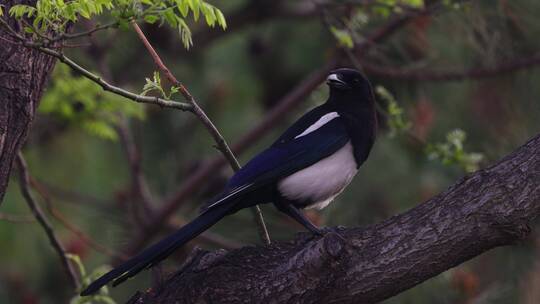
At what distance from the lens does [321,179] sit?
3.58 metres

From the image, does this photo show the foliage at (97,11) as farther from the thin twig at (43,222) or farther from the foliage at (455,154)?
the foliage at (455,154)

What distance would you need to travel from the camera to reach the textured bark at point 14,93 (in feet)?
9.57

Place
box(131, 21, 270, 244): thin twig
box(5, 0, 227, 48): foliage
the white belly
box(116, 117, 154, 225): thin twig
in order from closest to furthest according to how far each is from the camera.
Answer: box(5, 0, 227, 48): foliage < box(131, 21, 270, 244): thin twig < the white belly < box(116, 117, 154, 225): thin twig

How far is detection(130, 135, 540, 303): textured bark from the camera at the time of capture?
8.93 feet

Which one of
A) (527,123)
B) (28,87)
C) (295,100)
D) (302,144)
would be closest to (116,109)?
(295,100)

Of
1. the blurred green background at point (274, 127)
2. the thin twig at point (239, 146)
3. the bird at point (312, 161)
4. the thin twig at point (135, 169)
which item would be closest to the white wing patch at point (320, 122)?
the bird at point (312, 161)

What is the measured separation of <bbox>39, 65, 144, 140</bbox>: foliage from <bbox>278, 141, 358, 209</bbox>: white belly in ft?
4.08

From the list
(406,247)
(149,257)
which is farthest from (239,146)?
(406,247)

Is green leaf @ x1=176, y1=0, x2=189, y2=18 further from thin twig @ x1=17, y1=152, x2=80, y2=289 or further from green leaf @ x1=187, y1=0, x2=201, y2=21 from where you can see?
thin twig @ x1=17, y1=152, x2=80, y2=289

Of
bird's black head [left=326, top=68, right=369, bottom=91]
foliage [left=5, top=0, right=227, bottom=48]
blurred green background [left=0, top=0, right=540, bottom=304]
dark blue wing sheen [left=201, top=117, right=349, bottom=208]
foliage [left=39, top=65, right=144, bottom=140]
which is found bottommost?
blurred green background [left=0, top=0, right=540, bottom=304]

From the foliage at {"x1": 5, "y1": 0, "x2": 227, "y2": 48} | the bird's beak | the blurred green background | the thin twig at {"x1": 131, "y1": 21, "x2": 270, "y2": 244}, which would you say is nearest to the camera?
the foliage at {"x1": 5, "y1": 0, "x2": 227, "y2": 48}

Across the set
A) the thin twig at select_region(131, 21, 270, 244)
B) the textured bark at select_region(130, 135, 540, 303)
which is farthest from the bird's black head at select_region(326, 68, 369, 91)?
the textured bark at select_region(130, 135, 540, 303)

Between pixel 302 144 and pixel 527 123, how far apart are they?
2.38 metres

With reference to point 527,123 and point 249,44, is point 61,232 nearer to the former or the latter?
point 249,44
